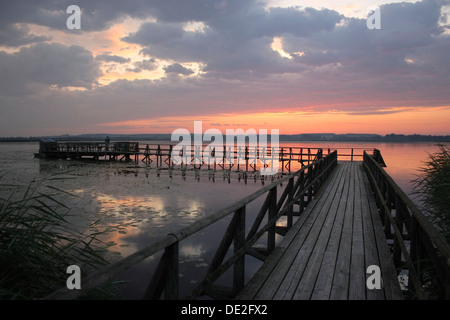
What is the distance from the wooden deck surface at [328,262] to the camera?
11.4ft

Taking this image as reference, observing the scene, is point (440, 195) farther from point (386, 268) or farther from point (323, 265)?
point (323, 265)

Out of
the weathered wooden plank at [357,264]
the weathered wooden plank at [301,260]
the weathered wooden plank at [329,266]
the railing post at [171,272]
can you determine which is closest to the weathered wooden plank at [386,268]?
the weathered wooden plank at [357,264]

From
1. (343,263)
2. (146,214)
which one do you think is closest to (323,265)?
(343,263)

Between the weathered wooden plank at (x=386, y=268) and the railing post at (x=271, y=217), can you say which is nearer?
the weathered wooden plank at (x=386, y=268)

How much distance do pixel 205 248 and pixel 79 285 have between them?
8.20 metres

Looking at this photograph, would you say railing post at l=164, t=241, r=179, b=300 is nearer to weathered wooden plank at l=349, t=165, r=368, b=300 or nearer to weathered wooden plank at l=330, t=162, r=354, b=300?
weathered wooden plank at l=330, t=162, r=354, b=300

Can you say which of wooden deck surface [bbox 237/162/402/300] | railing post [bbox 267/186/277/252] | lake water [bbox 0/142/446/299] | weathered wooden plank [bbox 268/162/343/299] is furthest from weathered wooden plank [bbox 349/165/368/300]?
lake water [bbox 0/142/446/299]

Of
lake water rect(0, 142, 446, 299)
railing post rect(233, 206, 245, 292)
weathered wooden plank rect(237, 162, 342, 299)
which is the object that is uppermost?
railing post rect(233, 206, 245, 292)

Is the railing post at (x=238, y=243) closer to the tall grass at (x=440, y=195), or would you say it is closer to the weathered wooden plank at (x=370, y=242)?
the weathered wooden plank at (x=370, y=242)

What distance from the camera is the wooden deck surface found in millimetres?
3484

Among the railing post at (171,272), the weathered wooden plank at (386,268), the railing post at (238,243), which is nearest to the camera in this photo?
the railing post at (171,272)

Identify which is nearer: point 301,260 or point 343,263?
point 343,263

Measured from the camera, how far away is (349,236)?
225 inches

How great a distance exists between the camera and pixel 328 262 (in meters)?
4.41
